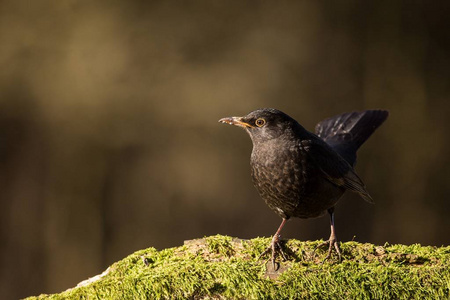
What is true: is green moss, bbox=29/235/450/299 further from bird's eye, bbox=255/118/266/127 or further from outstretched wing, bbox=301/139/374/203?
bird's eye, bbox=255/118/266/127

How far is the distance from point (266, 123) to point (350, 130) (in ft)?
5.01

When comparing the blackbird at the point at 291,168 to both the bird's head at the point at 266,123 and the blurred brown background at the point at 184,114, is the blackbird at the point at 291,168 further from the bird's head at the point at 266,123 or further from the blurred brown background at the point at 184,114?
the blurred brown background at the point at 184,114

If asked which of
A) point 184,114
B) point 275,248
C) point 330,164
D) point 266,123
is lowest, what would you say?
point 275,248

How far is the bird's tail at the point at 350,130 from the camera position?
16.5ft

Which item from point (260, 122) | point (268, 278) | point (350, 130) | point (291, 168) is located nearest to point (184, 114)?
point (350, 130)

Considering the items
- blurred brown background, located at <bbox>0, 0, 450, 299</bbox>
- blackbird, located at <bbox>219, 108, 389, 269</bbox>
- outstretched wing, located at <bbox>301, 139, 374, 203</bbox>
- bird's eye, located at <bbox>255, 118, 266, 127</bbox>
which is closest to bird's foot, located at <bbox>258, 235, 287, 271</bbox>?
blackbird, located at <bbox>219, 108, 389, 269</bbox>

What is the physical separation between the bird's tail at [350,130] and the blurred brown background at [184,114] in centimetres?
314

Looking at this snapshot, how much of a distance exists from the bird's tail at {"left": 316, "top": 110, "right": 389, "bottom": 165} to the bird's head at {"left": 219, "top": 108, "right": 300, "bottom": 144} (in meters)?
1.26

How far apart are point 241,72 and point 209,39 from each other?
72cm

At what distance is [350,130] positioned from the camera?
5086 millimetres

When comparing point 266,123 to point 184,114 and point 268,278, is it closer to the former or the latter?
point 268,278

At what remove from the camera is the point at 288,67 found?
28.1 ft

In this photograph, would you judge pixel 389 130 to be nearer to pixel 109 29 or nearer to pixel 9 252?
pixel 109 29

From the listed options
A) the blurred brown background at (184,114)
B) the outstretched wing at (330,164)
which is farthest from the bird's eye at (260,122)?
the blurred brown background at (184,114)
